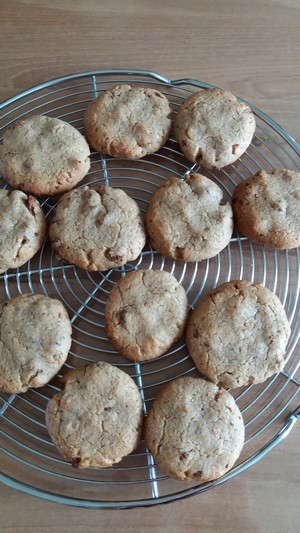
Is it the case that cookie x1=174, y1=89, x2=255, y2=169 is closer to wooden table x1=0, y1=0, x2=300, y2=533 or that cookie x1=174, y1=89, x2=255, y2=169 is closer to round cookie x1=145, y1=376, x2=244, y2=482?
wooden table x1=0, y1=0, x2=300, y2=533

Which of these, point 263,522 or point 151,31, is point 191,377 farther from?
point 151,31

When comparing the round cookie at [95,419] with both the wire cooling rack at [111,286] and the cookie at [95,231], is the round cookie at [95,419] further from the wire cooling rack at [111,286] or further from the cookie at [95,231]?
the cookie at [95,231]

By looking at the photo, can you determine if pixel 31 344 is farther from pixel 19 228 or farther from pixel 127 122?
pixel 127 122

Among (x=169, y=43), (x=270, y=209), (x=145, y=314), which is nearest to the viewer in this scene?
(x=145, y=314)

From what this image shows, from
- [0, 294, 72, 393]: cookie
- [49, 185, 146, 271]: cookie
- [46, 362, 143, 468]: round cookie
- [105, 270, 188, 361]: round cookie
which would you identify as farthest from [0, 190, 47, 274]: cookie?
[46, 362, 143, 468]: round cookie

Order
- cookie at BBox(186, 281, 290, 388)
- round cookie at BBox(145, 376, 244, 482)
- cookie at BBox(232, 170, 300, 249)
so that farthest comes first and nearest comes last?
cookie at BBox(232, 170, 300, 249) → cookie at BBox(186, 281, 290, 388) → round cookie at BBox(145, 376, 244, 482)

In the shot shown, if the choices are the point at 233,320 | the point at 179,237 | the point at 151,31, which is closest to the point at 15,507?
the point at 233,320

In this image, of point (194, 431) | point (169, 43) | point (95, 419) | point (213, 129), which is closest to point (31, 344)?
point (95, 419)
